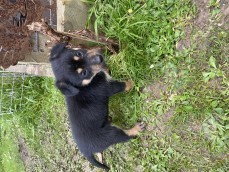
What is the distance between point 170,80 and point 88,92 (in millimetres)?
993

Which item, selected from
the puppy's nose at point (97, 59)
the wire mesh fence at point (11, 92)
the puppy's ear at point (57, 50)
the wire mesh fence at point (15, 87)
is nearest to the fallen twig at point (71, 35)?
the puppy's ear at point (57, 50)

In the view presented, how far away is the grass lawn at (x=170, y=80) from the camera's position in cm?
313

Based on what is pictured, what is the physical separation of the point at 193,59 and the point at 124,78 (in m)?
1.02

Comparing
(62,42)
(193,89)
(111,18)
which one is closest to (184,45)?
(193,89)

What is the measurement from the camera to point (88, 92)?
362cm

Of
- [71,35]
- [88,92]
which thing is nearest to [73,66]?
[88,92]

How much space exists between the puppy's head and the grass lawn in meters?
0.49

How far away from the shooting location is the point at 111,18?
12.6ft

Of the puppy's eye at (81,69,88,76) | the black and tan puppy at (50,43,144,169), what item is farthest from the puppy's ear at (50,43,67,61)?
the puppy's eye at (81,69,88,76)

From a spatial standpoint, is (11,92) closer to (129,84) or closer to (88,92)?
(88,92)

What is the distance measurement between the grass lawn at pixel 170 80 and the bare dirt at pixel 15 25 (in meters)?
0.80

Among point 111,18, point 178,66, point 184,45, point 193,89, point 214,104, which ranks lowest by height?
point 214,104

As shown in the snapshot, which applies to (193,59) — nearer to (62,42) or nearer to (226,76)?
(226,76)

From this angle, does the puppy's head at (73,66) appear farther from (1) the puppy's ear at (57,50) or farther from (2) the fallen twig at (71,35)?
(2) the fallen twig at (71,35)
